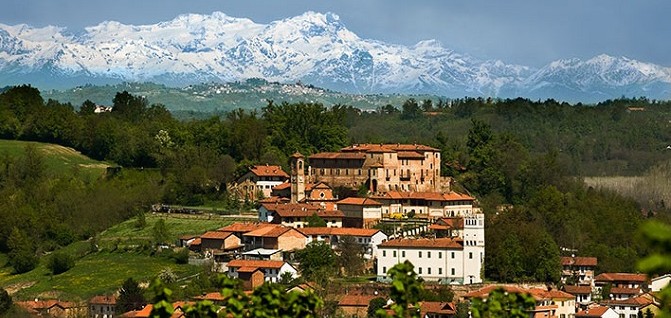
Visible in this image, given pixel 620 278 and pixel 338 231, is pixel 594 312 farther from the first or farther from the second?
pixel 338 231

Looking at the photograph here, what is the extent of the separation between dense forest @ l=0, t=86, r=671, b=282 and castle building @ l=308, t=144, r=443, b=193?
11.5ft

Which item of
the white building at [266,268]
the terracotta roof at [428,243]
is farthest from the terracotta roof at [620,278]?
the white building at [266,268]

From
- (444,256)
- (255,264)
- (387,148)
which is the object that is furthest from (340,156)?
(444,256)

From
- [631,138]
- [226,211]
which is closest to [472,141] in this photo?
[226,211]

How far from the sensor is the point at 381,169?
72.6 metres

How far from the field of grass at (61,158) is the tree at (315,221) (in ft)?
81.0

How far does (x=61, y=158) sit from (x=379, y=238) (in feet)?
112

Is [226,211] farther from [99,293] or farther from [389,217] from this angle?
[99,293]

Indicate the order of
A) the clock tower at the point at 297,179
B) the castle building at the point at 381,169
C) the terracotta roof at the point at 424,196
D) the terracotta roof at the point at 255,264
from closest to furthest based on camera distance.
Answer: the terracotta roof at the point at 255,264
the terracotta roof at the point at 424,196
the clock tower at the point at 297,179
the castle building at the point at 381,169

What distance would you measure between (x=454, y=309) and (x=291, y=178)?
1956cm

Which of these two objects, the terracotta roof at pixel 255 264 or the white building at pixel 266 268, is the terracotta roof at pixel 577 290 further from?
the terracotta roof at pixel 255 264

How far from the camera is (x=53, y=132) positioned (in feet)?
313

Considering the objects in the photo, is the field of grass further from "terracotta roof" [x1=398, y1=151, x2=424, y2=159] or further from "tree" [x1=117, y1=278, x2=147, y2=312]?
"tree" [x1=117, y1=278, x2=147, y2=312]

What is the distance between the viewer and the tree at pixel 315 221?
215ft
